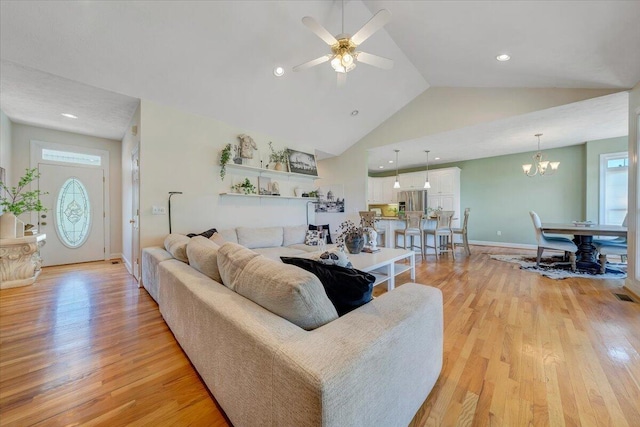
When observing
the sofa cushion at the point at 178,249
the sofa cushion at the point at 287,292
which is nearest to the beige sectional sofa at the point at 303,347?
the sofa cushion at the point at 287,292

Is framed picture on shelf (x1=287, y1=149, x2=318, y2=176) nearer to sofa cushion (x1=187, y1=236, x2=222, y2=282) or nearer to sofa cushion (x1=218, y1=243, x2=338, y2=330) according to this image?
sofa cushion (x1=187, y1=236, x2=222, y2=282)

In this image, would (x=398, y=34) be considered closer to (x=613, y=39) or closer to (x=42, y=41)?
A: (x=613, y=39)

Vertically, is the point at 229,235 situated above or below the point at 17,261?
above

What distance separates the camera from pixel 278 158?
4.69m

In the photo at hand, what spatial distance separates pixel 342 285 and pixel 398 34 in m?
3.49

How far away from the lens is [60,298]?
9.47 feet

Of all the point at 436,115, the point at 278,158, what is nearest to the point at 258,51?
the point at 278,158

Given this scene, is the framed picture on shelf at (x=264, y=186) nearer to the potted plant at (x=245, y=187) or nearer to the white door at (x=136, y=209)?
the potted plant at (x=245, y=187)

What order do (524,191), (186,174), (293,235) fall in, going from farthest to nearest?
(524,191) < (293,235) < (186,174)

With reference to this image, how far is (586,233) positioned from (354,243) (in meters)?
3.79

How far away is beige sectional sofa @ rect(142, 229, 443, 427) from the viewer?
2.47 feet

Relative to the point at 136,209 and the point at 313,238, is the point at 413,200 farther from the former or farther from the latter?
the point at 136,209

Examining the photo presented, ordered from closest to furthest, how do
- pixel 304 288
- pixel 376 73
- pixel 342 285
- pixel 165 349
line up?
pixel 304 288 → pixel 342 285 → pixel 165 349 → pixel 376 73

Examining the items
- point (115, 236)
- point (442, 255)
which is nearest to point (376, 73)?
point (442, 255)
